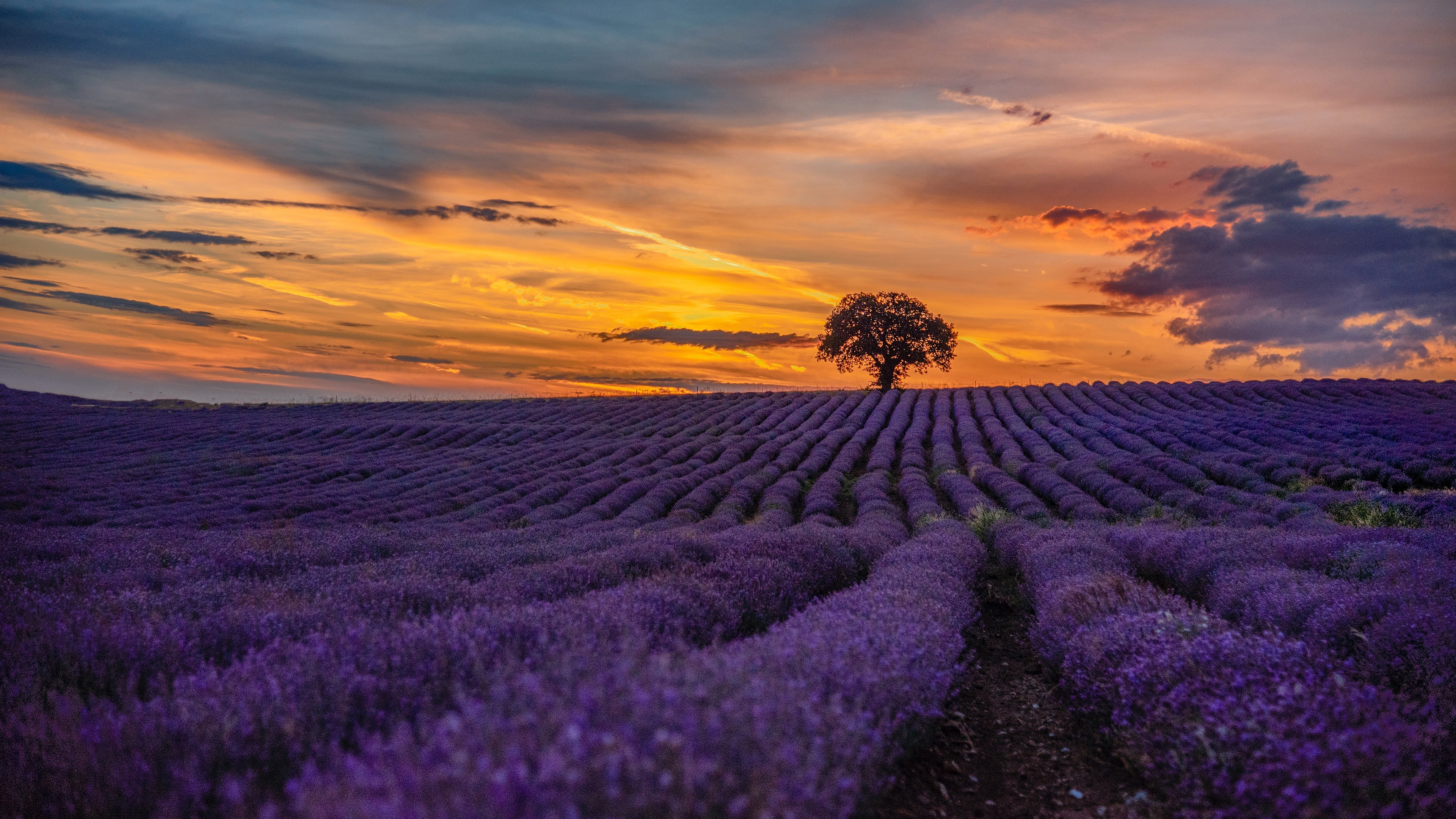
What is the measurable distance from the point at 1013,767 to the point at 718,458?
19.1 metres

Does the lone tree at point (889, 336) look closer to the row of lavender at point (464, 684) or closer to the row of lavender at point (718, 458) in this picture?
the row of lavender at point (718, 458)

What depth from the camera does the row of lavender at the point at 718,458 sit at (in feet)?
52.3

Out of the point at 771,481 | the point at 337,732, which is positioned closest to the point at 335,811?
the point at 337,732

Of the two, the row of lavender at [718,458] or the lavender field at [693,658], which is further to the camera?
the row of lavender at [718,458]

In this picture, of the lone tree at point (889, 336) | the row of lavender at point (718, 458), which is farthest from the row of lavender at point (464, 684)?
the lone tree at point (889, 336)

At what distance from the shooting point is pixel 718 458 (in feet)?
77.6

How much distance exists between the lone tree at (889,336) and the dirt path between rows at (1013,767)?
39592mm

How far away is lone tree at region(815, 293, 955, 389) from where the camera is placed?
44.8 metres

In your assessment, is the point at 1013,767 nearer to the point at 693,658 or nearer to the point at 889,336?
the point at 693,658

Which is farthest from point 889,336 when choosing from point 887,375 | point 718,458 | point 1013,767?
point 1013,767

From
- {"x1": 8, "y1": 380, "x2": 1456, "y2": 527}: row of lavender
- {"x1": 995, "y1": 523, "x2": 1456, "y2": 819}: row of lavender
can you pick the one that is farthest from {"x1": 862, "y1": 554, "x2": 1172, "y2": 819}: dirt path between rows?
{"x1": 8, "y1": 380, "x2": 1456, "y2": 527}: row of lavender

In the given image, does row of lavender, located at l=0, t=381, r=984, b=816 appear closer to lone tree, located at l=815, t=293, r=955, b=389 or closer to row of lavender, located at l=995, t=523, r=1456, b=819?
row of lavender, located at l=995, t=523, r=1456, b=819

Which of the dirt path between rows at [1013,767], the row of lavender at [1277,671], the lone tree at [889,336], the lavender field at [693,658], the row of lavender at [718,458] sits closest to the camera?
the lavender field at [693,658]

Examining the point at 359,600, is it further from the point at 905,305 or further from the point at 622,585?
the point at 905,305
